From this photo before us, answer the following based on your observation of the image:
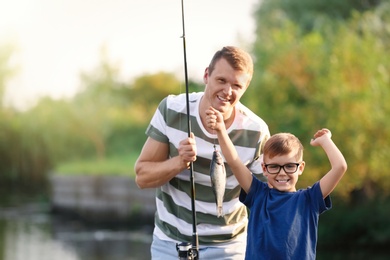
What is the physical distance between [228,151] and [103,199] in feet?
66.5

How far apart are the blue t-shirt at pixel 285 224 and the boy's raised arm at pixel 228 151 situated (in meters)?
0.08

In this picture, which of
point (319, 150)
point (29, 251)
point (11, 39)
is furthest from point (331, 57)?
point (11, 39)

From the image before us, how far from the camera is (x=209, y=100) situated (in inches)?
125

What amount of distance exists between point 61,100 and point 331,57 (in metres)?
13.9

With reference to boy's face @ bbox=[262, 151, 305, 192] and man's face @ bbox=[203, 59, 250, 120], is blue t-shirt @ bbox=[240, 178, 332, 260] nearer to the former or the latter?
boy's face @ bbox=[262, 151, 305, 192]

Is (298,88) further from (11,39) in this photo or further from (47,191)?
(11,39)

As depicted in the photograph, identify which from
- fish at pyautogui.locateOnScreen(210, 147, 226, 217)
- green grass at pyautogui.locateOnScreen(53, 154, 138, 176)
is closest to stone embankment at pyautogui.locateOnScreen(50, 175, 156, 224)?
green grass at pyautogui.locateOnScreen(53, 154, 138, 176)

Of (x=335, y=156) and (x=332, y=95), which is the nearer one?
(x=335, y=156)

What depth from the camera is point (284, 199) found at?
10.0ft

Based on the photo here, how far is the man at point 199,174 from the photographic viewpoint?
10.7ft

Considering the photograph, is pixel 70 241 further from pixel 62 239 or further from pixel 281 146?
pixel 281 146

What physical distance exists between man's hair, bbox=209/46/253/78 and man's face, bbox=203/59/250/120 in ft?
0.05

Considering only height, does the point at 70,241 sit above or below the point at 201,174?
below

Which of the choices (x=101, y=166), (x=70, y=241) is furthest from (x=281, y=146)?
(x=101, y=166)
